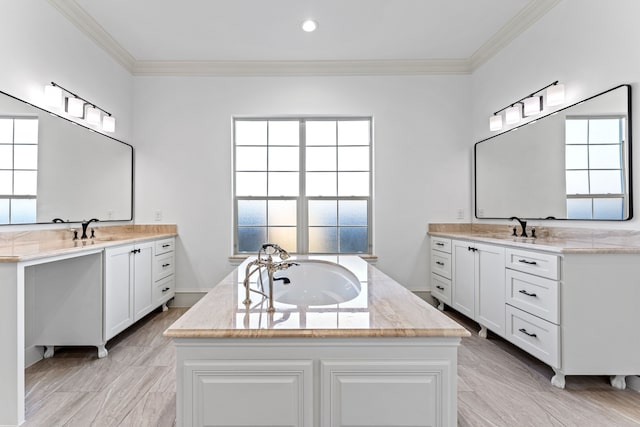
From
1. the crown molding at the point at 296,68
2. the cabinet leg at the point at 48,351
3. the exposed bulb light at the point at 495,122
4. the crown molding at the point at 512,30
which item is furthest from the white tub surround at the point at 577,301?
the cabinet leg at the point at 48,351

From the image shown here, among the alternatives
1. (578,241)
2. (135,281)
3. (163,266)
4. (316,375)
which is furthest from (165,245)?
(578,241)

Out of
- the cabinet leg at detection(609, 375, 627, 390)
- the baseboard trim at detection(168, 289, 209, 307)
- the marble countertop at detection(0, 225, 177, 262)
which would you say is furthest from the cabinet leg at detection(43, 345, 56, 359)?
the cabinet leg at detection(609, 375, 627, 390)

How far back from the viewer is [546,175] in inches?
99.0

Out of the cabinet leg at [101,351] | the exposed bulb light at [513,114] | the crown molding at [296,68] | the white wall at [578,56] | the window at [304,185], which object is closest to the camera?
the white wall at [578,56]

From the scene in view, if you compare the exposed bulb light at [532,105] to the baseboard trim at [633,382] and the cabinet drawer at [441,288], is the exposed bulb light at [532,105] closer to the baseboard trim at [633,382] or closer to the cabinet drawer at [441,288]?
the cabinet drawer at [441,288]

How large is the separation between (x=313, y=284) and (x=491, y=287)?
1.44 m

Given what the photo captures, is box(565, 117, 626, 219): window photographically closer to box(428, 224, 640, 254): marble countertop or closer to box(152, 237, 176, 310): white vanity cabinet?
box(428, 224, 640, 254): marble countertop

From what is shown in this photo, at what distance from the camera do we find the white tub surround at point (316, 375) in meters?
1.07

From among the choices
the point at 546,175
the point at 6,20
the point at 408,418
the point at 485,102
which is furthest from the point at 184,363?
the point at 485,102

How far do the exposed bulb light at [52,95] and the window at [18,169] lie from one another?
0.74 ft

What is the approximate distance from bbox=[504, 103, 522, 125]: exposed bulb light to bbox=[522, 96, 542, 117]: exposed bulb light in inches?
4.7

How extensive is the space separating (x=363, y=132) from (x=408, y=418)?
3.07 meters

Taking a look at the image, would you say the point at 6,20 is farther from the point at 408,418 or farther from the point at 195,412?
the point at 408,418

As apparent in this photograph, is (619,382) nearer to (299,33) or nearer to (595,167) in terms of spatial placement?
(595,167)
